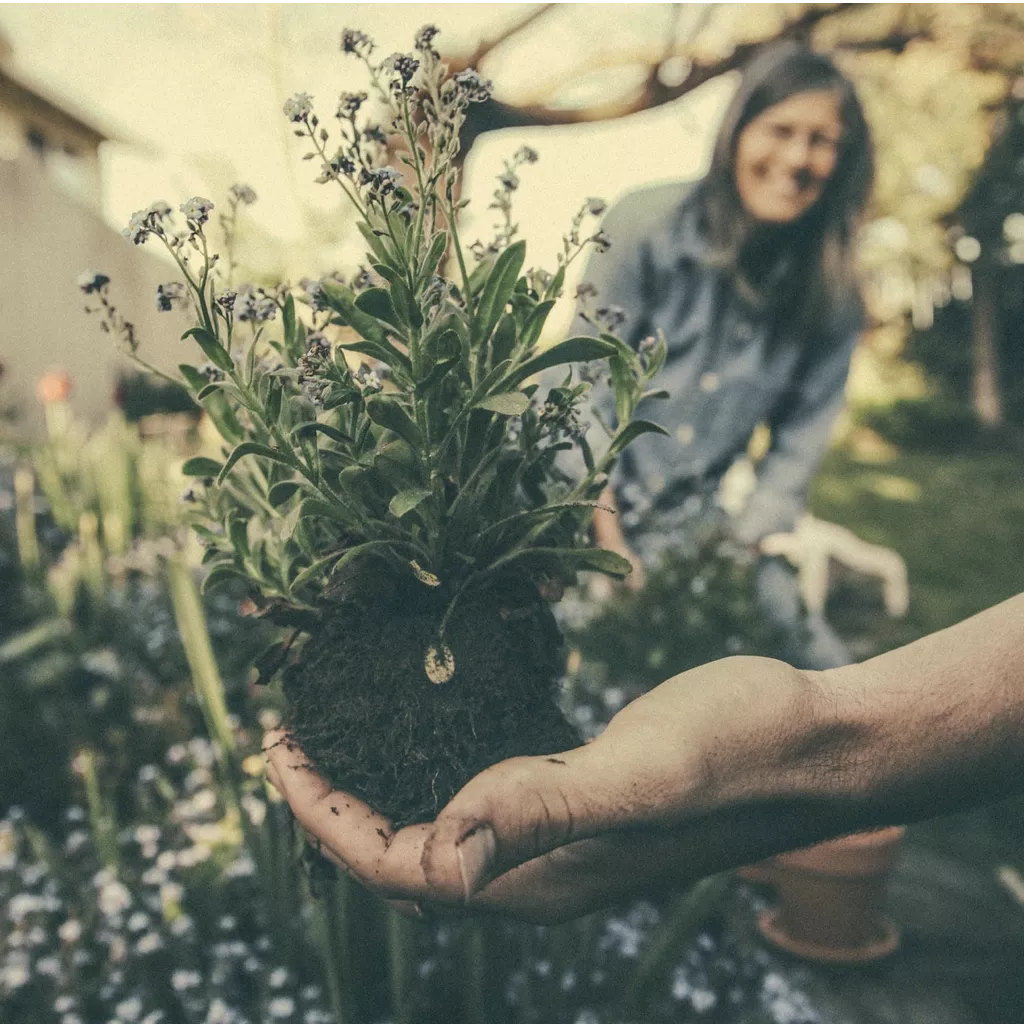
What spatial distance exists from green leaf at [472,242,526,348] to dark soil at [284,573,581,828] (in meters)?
0.35

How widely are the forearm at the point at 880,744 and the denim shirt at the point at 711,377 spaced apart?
5.73ft

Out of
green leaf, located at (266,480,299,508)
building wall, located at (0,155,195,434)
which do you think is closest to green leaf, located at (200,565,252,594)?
green leaf, located at (266,480,299,508)

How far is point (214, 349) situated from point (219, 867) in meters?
1.51

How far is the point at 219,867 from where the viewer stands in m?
2.08

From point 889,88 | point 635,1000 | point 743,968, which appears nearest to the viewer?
point 635,1000

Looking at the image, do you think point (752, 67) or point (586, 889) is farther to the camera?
point (752, 67)

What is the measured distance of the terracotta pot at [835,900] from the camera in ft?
7.06

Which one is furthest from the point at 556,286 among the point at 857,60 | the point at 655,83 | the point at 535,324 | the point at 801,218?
the point at 857,60

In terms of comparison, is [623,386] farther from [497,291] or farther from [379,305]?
[379,305]

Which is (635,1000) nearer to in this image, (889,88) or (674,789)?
(674,789)

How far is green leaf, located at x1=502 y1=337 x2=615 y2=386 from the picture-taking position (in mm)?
1091

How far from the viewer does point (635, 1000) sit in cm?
174

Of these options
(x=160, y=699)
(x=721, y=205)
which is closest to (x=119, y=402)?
(x=160, y=699)

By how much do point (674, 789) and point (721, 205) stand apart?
2.50m
